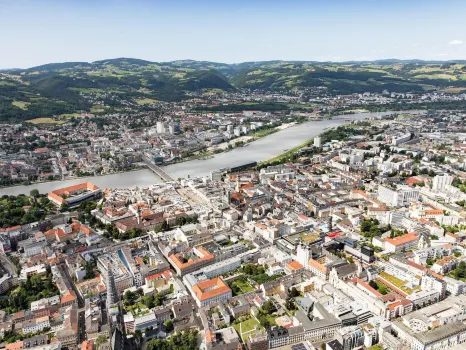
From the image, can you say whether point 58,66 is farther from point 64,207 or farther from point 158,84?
point 64,207

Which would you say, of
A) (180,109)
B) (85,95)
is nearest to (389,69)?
(180,109)

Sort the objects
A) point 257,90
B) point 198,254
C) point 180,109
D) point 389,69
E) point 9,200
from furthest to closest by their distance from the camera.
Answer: point 389,69 < point 257,90 < point 180,109 < point 9,200 < point 198,254

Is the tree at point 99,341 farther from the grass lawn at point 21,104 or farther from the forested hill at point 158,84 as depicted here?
the grass lawn at point 21,104

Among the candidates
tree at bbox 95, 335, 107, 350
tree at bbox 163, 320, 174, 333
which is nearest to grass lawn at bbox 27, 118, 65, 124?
tree at bbox 163, 320, 174, 333

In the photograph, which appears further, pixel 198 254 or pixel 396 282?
pixel 198 254

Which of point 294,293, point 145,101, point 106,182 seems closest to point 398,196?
point 294,293

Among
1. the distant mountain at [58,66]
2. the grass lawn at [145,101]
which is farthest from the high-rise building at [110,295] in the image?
the distant mountain at [58,66]

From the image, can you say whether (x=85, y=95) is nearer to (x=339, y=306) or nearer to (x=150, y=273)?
(x=150, y=273)
